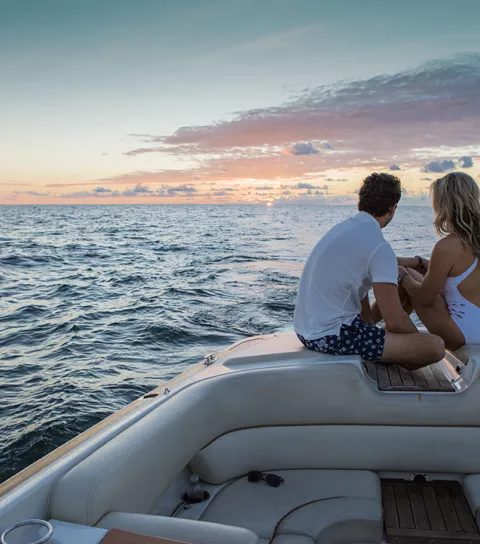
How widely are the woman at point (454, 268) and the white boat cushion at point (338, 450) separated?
0.66m

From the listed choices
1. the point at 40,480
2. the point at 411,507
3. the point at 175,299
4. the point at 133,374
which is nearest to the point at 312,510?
the point at 411,507

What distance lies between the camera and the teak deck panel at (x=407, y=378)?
9.25 feet

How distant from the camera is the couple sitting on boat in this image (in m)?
2.91

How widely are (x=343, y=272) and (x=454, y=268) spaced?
2.46ft

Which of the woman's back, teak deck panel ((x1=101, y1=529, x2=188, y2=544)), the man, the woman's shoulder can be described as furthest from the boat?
teak deck panel ((x1=101, y1=529, x2=188, y2=544))

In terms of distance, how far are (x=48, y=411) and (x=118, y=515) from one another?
12.6 ft

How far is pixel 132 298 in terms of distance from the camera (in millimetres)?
11461

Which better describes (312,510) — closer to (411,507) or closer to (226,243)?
(411,507)

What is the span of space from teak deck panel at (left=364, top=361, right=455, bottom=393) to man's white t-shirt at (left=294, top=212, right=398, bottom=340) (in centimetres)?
Result: 35

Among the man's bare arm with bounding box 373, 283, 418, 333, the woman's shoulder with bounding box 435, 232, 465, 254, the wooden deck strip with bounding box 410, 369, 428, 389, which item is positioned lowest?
the wooden deck strip with bounding box 410, 369, 428, 389

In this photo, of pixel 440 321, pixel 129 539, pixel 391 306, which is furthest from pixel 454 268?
pixel 129 539

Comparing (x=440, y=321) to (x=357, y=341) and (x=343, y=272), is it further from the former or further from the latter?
(x=343, y=272)

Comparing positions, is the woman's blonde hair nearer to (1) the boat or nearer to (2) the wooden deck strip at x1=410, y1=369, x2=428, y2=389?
(1) the boat

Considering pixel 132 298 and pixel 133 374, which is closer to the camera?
pixel 133 374
